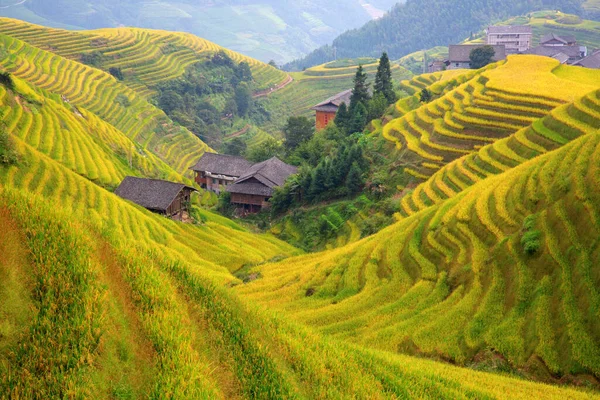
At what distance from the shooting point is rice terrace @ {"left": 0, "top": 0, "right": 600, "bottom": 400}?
6.71 metres

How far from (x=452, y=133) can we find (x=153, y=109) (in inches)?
1546

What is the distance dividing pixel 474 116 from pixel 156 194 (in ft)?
55.1

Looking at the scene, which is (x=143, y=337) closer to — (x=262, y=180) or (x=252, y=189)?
(x=262, y=180)

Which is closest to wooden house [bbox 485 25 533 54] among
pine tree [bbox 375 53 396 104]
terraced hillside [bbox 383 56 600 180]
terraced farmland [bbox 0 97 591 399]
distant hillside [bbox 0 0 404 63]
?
pine tree [bbox 375 53 396 104]

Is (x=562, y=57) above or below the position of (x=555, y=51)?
below

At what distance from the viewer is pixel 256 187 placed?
124 ft

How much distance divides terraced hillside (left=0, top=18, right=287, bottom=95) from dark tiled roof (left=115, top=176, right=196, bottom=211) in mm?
41539

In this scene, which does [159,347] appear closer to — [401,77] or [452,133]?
[452,133]

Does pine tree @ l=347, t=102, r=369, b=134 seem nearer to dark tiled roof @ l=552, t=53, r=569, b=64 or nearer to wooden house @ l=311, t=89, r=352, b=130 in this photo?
wooden house @ l=311, t=89, r=352, b=130

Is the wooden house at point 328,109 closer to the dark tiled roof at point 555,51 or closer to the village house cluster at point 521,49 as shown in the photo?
the village house cluster at point 521,49

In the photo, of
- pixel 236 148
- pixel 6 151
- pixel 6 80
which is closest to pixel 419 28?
pixel 236 148

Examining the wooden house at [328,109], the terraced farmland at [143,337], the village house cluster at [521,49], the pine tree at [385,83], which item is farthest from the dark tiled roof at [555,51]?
the terraced farmland at [143,337]

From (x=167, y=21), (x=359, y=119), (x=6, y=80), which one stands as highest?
(x=167, y=21)

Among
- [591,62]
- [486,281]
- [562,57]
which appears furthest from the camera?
[562,57]
